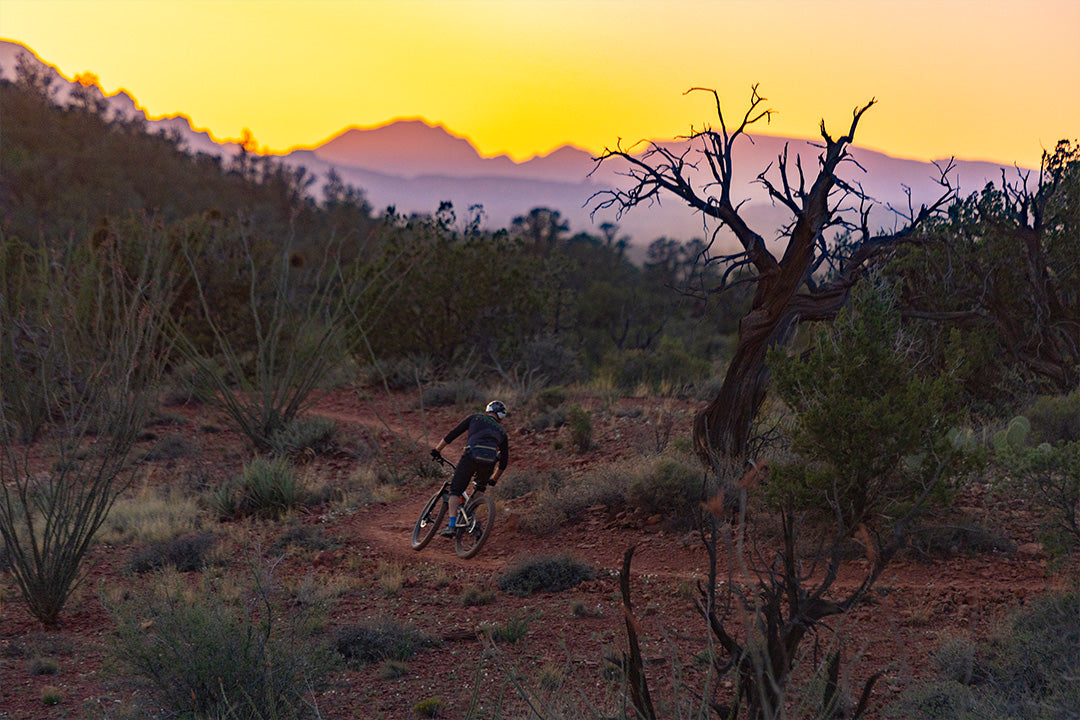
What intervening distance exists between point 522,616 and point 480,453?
2.51 meters

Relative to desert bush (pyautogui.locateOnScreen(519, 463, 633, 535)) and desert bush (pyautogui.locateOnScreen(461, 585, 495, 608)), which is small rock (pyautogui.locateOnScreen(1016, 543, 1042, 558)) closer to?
desert bush (pyautogui.locateOnScreen(519, 463, 633, 535))

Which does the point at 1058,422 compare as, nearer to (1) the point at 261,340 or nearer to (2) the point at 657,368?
(2) the point at 657,368

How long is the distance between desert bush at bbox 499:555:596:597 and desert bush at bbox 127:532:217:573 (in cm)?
295

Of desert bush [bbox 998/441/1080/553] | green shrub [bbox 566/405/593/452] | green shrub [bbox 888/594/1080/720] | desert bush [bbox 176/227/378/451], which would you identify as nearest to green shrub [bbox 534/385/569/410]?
green shrub [bbox 566/405/593/452]

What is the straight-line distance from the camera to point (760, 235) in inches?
345

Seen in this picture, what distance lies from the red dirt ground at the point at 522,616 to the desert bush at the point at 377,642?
0.35 ft

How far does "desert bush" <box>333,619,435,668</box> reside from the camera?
600cm

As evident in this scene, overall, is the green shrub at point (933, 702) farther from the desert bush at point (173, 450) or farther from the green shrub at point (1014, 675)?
the desert bush at point (173, 450)

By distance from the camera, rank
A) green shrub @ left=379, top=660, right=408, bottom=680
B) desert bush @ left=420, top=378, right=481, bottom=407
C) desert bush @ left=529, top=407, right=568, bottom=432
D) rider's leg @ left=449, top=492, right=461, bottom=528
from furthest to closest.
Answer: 1. desert bush @ left=420, top=378, right=481, bottom=407
2. desert bush @ left=529, top=407, right=568, bottom=432
3. rider's leg @ left=449, top=492, right=461, bottom=528
4. green shrub @ left=379, top=660, right=408, bottom=680

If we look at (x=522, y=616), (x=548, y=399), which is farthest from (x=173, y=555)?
(x=548, y=399)

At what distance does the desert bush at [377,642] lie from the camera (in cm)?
600

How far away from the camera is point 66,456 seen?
6.59 m

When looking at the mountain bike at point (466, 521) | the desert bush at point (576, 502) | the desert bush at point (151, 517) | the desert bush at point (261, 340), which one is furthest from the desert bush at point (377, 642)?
the desert bush at point (261, 340)

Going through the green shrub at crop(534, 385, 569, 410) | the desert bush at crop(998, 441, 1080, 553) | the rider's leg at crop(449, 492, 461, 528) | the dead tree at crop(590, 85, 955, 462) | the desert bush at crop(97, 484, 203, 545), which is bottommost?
the desert bush at crop(97, 484, 203, 545)
